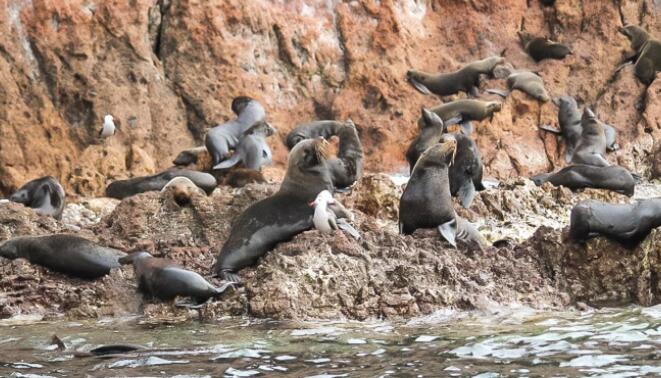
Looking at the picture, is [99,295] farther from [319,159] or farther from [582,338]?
[582,338]

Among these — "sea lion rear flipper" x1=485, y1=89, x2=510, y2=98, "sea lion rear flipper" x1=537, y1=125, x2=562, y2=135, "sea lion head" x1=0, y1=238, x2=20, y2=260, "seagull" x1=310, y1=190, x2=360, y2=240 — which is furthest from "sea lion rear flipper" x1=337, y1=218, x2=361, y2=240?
"sea lion rear flipper" x1=485, y1=89, x2=510, y2=98

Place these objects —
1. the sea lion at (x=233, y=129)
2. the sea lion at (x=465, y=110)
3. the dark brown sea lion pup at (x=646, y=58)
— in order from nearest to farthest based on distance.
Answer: the sea lion at (x=233, y=129) → the sea lion at (x=465, y=110) → the dark brown sea lion pup at (x=646, y=58)

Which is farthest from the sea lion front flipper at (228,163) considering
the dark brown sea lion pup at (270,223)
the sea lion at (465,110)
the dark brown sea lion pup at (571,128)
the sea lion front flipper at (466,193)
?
the dark brown sea lion pup at (571,128)

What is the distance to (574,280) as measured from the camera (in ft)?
29.6

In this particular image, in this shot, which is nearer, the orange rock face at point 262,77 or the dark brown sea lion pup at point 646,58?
the orange rock face at point 262,77

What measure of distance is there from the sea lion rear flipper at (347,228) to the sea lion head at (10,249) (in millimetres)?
2621

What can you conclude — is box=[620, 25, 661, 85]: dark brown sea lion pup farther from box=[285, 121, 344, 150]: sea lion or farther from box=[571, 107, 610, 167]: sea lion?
box=[285, 121, 344, 150]: sea lion

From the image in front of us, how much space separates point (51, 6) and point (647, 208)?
9505 millimetres

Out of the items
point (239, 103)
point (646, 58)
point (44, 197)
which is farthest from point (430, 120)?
point (646, 58)

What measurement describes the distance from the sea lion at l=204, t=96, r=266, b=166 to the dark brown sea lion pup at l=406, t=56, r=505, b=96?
8.09 feet

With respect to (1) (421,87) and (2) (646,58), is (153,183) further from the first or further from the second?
(2) (646,58)

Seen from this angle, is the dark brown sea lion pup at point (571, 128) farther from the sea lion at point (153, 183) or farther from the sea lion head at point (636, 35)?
the sea lion at point (153, 183)

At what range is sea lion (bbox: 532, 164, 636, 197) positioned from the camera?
13.0 metres

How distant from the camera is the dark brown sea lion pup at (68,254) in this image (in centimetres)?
927
